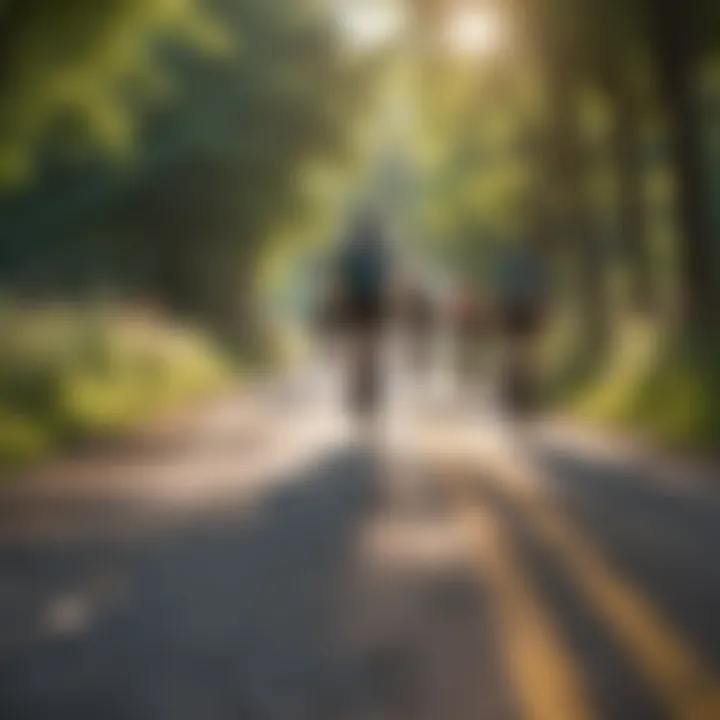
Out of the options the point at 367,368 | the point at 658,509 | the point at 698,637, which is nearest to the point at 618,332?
the point at 658,509

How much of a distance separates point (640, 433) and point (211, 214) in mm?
3265

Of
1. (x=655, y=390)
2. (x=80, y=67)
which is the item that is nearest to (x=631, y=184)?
(x=655, y=390)

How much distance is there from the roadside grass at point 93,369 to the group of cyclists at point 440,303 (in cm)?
56

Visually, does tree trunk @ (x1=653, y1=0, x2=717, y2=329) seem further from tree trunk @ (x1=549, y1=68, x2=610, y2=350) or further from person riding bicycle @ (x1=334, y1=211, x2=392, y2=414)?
person riding bicycle @ (x1=334, y1=211, x2=392, y2=414)

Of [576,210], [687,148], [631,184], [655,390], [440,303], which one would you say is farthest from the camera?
[655,390]

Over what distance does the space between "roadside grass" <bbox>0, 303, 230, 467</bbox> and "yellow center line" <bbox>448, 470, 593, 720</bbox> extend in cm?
126

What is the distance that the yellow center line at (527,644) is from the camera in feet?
11.2

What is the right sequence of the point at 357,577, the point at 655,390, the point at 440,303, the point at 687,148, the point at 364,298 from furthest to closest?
1. the point at 655,390
2. the point at 364,298
3. the point at 687,148
4. the point at 440,303
5. the point at 357,577

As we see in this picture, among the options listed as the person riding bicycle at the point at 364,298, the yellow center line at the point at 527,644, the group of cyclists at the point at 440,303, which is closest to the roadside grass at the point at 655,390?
the group of cyclists at the point at 440,303

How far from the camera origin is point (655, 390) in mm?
6777

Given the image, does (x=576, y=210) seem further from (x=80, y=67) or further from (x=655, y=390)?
(x=80, y=67)

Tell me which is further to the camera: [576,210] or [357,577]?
[576,210]

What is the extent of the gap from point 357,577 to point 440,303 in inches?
42.1

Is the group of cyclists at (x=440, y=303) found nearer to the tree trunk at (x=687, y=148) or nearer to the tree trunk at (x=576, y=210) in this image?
the tree trunk at (x=576, y=210)
